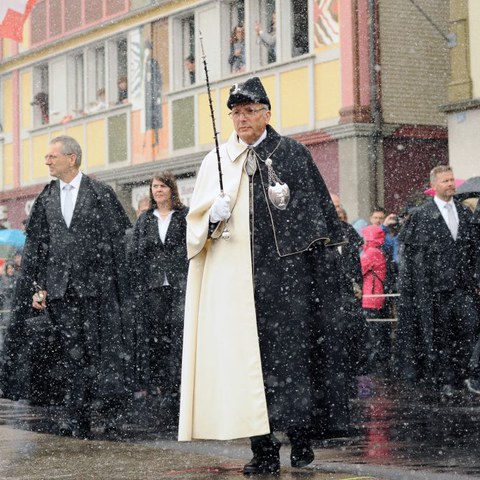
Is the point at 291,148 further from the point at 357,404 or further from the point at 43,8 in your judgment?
the point at 43,8

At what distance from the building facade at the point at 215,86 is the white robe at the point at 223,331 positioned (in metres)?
14.4

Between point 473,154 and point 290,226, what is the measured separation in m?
13.4

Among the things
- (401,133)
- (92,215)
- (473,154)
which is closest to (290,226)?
(92,215)

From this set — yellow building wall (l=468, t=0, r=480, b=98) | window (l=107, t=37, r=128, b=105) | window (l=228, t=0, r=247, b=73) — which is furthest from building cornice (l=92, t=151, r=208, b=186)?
yellow building wall (l=468, t=0, r=480, b=98)

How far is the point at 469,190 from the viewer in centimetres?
1520

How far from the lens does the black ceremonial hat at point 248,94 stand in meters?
7.27

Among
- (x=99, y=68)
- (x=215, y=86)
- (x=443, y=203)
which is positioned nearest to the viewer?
(x=443, y=203)

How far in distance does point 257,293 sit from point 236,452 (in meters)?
1.28

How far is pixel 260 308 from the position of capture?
7.20 m

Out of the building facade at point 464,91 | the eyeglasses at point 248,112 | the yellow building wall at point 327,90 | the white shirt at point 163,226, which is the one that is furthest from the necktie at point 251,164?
the yellow building wall at point 327,90

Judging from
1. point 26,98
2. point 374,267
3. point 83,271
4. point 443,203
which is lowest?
point 83,271

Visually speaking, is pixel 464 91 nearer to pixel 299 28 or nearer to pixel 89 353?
pixel 299 28

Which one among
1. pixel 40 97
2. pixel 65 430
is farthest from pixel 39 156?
pixel 65 430

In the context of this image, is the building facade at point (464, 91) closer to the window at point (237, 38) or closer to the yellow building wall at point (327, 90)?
the yellow building wall at point (327, 90)
